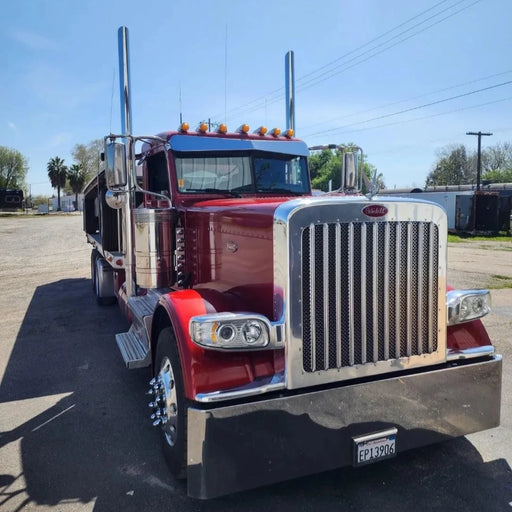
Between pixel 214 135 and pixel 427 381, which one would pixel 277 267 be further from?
pixel 214 135

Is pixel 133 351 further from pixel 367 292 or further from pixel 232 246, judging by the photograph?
pixel 367 292

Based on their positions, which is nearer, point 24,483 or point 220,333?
point 220,333

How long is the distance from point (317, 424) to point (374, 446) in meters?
0.38

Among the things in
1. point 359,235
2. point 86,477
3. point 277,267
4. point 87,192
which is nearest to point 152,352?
point 86,477

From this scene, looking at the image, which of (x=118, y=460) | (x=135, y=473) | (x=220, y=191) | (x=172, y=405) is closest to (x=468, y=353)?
(x=172, y=405)

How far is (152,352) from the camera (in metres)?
3.66

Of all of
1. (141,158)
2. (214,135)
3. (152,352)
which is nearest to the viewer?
(152,352)

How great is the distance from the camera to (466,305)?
3.17 meters

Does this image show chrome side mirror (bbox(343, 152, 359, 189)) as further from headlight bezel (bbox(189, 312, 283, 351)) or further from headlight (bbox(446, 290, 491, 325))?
headlight bezel (bbox(189, 312, 283, 351))

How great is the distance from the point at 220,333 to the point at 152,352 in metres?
1.24

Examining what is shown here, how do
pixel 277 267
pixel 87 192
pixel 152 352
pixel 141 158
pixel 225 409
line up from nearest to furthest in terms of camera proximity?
pixel 225 409 < pixel 277 267 < pixel 152 352 < pixel 141 158 < pixel 87 192

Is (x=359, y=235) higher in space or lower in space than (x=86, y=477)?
higher

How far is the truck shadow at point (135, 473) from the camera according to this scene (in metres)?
2.85

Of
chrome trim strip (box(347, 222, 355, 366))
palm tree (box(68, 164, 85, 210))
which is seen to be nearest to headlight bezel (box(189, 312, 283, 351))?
chrome trim strip (box(347, 222, 355, 366))
